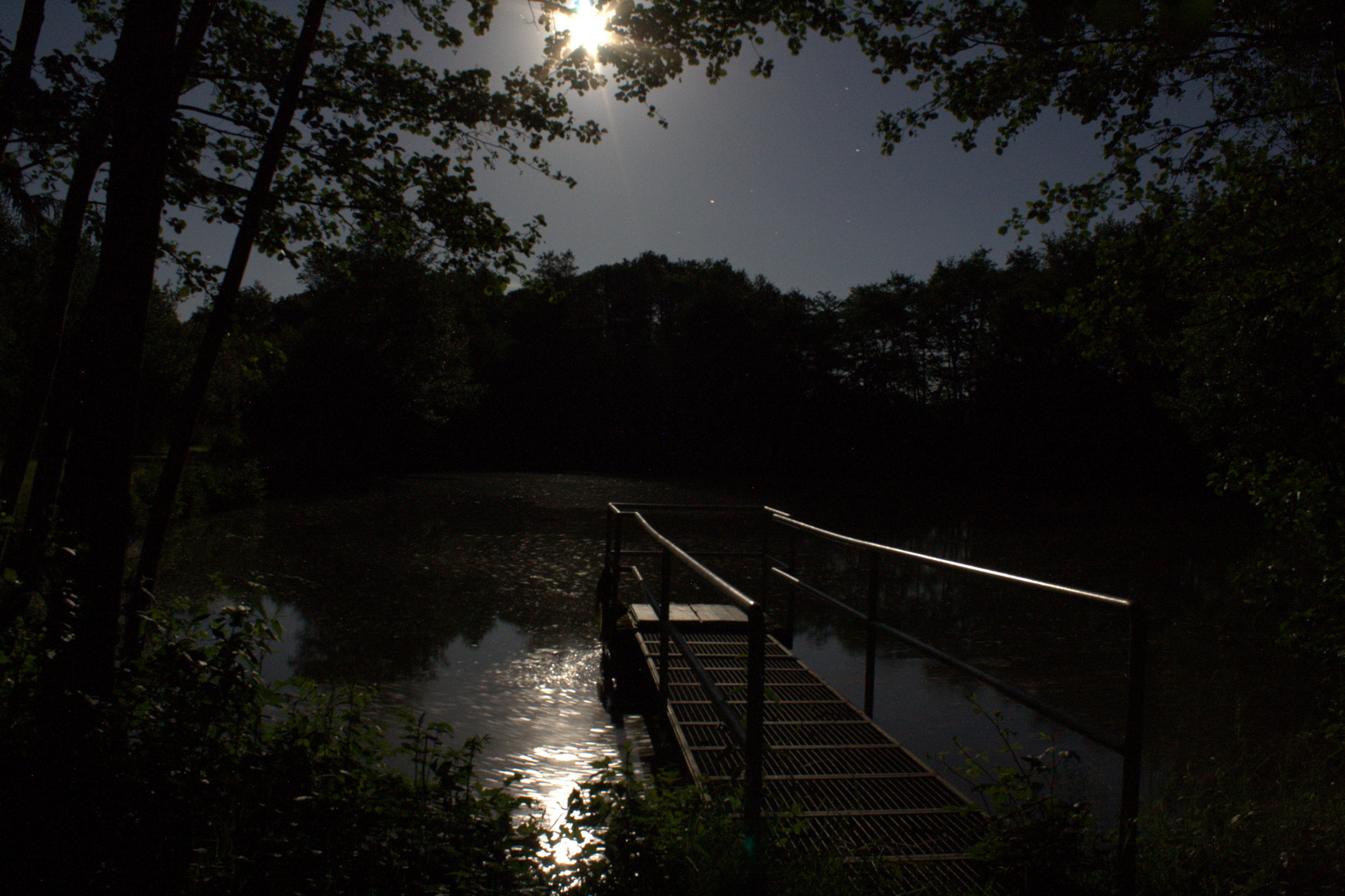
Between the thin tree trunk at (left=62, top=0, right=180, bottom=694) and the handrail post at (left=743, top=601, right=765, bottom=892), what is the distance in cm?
223

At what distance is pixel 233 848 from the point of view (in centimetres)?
222

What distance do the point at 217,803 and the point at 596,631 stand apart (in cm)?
506

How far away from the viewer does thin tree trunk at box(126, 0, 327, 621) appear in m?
4.12

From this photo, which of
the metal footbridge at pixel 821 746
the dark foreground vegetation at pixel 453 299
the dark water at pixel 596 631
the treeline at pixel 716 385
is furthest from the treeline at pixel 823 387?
the metal footbridge at pixel 821 746

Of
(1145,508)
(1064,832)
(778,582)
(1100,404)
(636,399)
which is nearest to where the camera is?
(1064,832)

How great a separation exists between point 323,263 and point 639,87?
9.12 feet

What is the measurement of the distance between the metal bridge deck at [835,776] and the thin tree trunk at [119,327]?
237cm

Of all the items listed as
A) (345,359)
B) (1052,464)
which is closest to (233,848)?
(345,359)

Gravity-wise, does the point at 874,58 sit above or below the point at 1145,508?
above

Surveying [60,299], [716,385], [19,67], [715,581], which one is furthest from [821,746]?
[716,385]

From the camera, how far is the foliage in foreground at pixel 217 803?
84.4 inches

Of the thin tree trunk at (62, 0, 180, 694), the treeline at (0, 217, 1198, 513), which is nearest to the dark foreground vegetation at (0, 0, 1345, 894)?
the thin tree trunk at (62, 0, 180, 694)

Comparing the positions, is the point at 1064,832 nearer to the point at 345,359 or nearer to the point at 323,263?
the point at 323,263

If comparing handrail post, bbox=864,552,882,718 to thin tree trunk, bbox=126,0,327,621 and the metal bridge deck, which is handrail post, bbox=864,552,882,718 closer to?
the metal bridge deck
